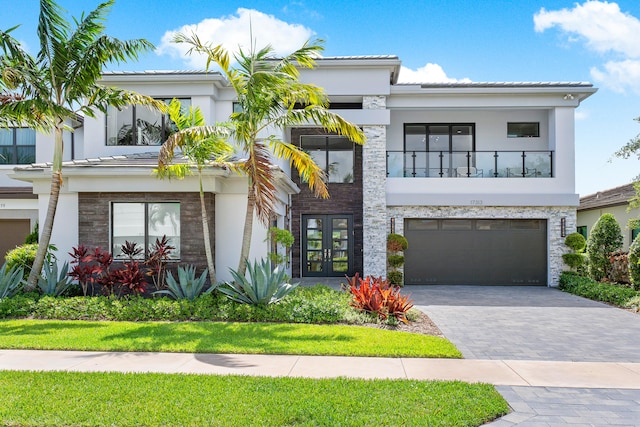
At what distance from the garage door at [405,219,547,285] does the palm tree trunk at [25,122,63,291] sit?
11719 mm

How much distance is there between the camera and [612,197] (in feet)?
72.5

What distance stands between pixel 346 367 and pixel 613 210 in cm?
1869

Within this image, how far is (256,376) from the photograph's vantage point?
6.39m

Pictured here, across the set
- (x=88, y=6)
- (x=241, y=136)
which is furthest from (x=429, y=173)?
(x=88, y=6)

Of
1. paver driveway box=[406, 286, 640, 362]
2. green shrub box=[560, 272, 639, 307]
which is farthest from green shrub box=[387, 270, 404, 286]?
green shrub box=[560, 272, 639, 307]

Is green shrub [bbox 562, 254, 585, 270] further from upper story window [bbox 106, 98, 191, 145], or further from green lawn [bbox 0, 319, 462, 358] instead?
upper story window [bbox 106, 98, 191, 145]

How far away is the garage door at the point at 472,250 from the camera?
18.6m

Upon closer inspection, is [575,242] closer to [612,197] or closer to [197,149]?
[612,197]

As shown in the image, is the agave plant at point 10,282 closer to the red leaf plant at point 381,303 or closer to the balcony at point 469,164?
the red leaf plant at point 381,303

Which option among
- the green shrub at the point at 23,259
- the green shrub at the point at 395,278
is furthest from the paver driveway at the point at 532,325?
the green shrub at the point at 23,259

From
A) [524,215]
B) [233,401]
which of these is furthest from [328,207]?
[233,401]

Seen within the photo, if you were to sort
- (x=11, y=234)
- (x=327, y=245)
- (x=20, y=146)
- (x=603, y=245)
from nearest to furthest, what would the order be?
(x=603, y=245) → (x=327, y=245) → (x=11, y=234) → (x=20, y=146)

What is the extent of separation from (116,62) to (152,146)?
18.5 feet

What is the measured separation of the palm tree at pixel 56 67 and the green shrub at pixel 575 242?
15133mm
